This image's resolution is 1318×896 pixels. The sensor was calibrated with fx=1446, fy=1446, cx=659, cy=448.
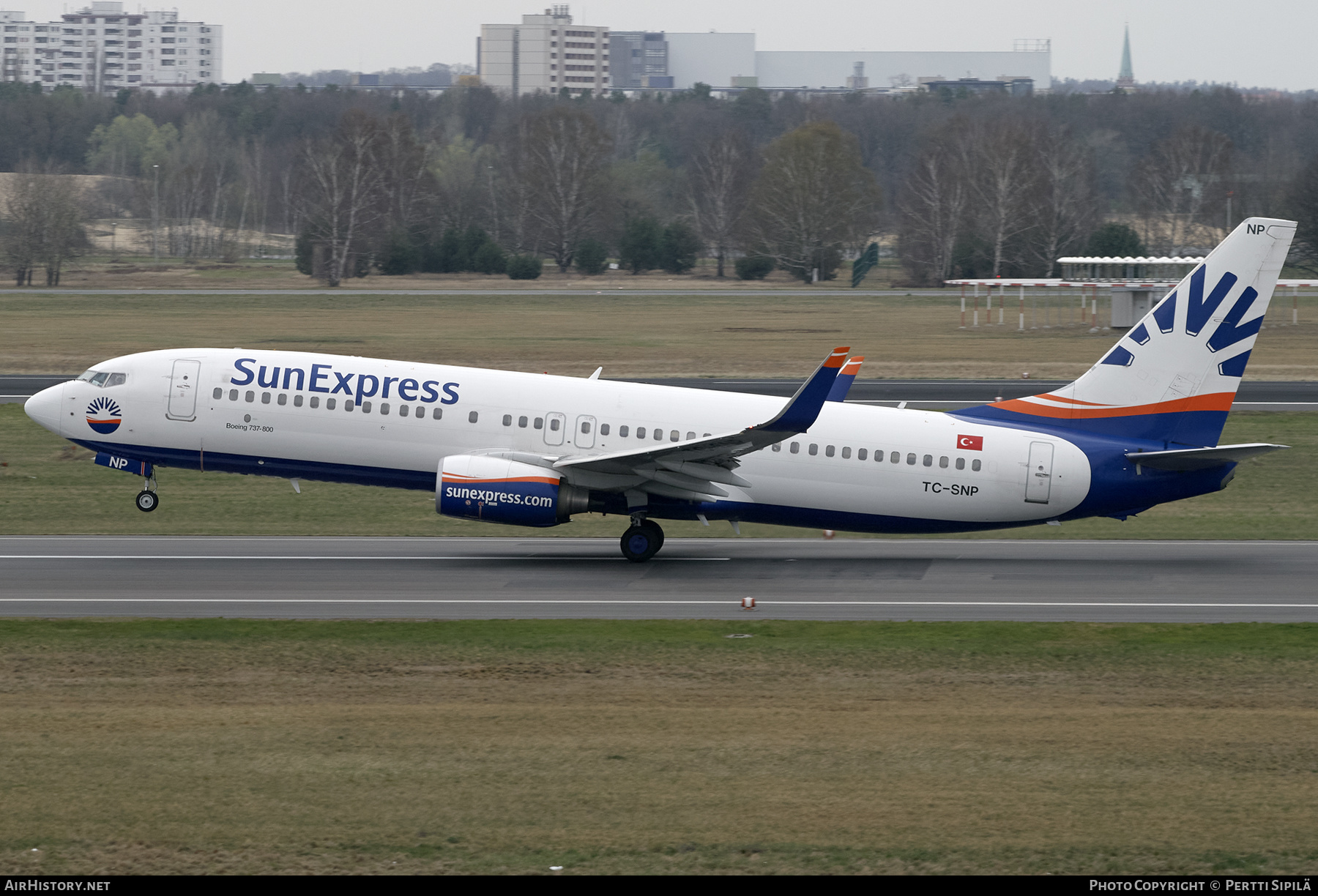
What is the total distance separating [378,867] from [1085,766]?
839 cm

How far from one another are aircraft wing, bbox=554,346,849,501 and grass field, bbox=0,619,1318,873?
500 cm

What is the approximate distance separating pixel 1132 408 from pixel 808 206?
109 meters

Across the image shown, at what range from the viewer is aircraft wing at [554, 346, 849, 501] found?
2884 cm

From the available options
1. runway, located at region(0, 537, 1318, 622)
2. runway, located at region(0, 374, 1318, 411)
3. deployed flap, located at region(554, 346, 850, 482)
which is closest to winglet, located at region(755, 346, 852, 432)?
deployed flap, located at region(554, 346, 850, 482)

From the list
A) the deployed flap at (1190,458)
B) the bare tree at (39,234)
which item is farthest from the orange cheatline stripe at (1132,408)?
the bare tree at (39,234)

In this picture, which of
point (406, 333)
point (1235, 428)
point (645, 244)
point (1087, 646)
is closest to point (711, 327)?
point (406, 333)

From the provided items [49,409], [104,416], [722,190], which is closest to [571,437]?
[104,416]

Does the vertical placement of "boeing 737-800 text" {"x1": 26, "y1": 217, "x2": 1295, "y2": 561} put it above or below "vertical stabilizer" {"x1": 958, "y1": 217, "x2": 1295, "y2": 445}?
below

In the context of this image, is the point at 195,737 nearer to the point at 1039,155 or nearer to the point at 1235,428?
the point at 1235,428

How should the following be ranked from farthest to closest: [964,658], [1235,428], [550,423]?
[1235,428] < [550,423] < [964,658]

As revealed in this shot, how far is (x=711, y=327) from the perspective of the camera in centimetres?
8600

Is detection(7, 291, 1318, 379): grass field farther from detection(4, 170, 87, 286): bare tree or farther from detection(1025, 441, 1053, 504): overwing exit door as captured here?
detection(1025, 441, 1053, 504): overwing exit door

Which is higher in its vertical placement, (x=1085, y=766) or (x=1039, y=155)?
(x=1039, y=155)

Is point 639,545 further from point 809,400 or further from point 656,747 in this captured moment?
point 656,747
